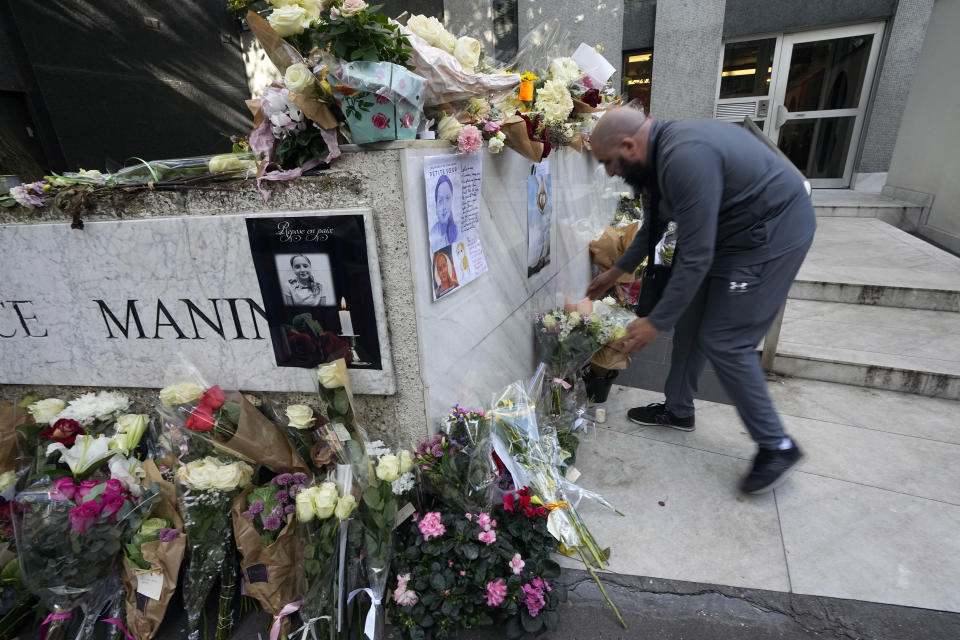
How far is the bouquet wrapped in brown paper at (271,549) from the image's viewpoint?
1731 mm

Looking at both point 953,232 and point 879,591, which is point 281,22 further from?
point 953,232

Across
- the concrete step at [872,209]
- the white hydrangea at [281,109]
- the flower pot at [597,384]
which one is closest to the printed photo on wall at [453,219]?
the white hydrangea at [281,109]

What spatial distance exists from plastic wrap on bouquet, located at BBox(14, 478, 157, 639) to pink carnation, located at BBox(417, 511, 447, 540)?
3.36 ft

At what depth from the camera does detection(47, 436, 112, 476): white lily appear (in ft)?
6.15

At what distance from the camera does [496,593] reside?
5.36 feet

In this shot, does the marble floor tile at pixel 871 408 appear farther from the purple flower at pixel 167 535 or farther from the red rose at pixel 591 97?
the purple flower at pixel 167 535

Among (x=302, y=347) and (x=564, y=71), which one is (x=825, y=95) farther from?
(x=302, y=347)

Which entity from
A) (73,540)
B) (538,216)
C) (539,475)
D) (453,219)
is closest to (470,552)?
(539,475)

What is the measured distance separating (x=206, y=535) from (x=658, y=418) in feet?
7.48

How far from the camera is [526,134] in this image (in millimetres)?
2266

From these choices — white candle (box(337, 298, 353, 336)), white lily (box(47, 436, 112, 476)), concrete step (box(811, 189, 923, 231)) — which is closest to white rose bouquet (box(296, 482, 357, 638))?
white candle (box(337, 298, 353, 336))

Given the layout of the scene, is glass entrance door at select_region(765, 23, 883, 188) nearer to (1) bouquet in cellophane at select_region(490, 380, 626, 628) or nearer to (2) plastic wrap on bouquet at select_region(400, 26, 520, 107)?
(2) plastic wrap on bouquet at select_region(400, 26, 520, 107)

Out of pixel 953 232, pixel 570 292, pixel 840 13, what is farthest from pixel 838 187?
pixel 570 292

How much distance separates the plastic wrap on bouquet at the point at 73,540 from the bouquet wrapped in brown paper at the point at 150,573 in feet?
0.19
